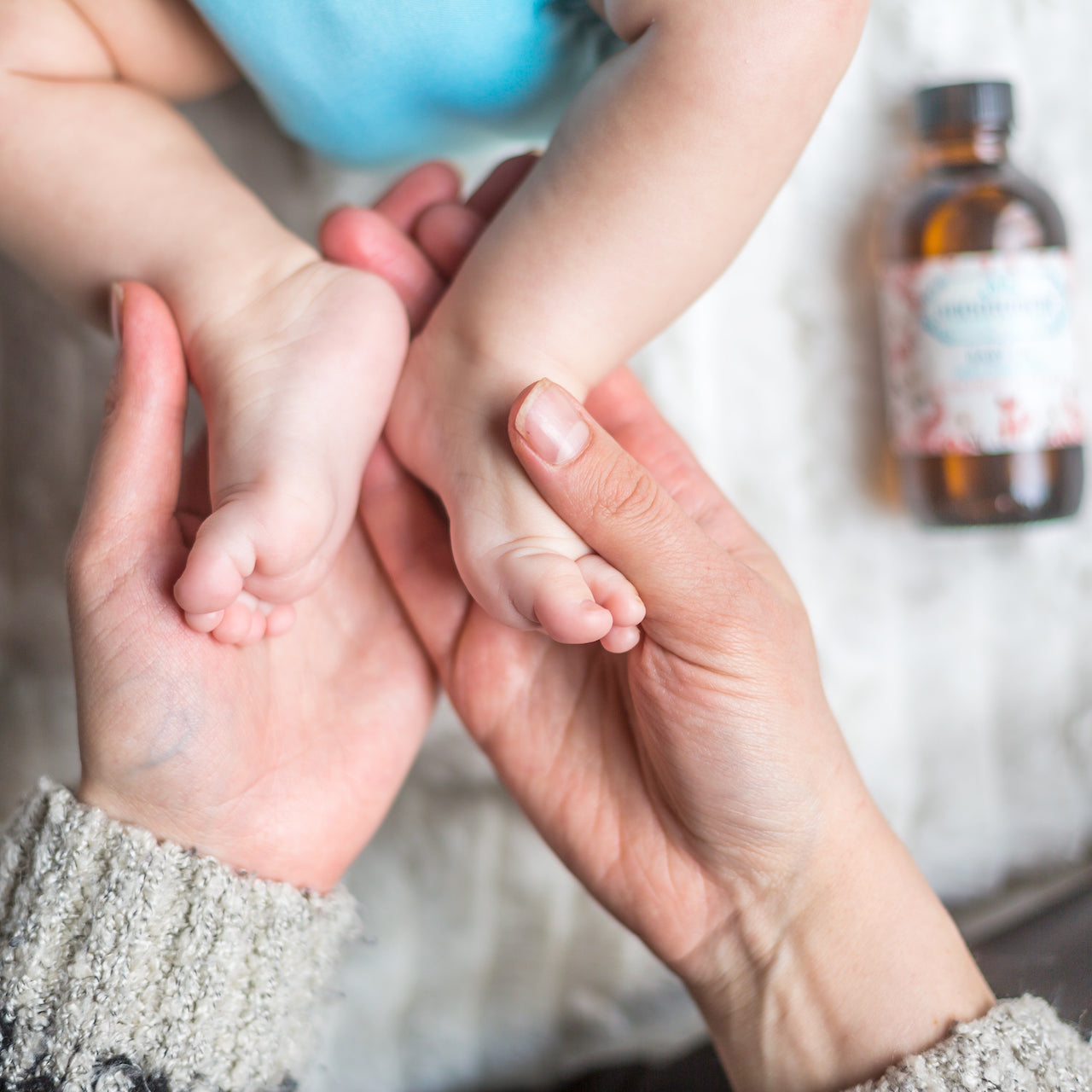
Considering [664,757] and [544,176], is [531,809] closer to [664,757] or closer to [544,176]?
[664,757]

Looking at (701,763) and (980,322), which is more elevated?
(980,322)

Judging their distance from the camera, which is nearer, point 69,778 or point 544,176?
point 544,176

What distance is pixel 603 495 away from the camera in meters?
0.53

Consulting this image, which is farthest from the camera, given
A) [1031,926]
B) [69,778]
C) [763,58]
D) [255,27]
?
[69,778]

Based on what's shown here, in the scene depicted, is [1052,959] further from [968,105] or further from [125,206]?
[125,206]

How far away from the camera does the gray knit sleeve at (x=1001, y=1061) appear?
572 millimetres

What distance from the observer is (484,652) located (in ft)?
2.33

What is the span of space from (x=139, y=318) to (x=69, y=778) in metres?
0.60

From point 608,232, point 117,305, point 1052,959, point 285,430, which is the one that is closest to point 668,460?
point 608,232

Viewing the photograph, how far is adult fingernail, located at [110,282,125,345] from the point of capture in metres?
0.63

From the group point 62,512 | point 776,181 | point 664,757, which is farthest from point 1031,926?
point 62,512

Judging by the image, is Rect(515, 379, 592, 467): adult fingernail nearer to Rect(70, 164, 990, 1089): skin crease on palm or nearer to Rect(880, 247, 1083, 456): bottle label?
Rect(70, 164, 990, 1089): skin crease on palm

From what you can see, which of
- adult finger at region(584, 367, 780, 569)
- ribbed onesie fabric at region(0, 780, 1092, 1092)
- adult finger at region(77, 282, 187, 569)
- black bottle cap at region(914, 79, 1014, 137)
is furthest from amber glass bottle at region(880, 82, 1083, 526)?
adult finger at region(77, 282, 187, 569)

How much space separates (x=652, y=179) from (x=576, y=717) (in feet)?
1.26
